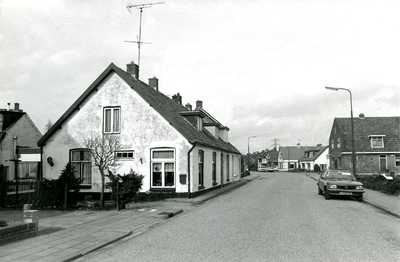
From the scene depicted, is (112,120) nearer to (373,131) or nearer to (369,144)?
(369,144)

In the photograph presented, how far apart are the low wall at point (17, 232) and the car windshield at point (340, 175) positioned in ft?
48.1

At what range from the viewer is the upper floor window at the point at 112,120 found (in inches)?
747

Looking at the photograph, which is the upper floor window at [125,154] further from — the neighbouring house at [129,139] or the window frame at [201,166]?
the window frame at [201,166]

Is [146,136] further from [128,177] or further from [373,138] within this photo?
[373,138]

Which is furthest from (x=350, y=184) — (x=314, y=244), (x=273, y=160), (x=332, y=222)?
(x=273, y=160)

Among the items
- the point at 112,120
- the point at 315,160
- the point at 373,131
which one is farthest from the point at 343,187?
the point at 315,160

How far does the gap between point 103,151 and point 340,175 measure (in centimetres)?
1230

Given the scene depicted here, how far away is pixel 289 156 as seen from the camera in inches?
4063

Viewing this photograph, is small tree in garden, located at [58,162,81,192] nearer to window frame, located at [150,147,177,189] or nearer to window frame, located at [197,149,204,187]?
window frame, located at [150,147,177,189]

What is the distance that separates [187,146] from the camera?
1766 cm

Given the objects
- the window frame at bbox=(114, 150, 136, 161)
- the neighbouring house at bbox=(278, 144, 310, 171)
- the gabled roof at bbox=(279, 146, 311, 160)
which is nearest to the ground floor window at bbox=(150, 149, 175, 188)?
the window frame at bbox=(114, 150, 136, 161)

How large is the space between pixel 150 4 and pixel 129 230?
485 inches

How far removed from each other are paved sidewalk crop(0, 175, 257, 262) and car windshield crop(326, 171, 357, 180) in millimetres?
8151

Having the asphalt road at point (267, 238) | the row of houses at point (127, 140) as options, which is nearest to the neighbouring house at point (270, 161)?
the row of houses at point (127, 140)
